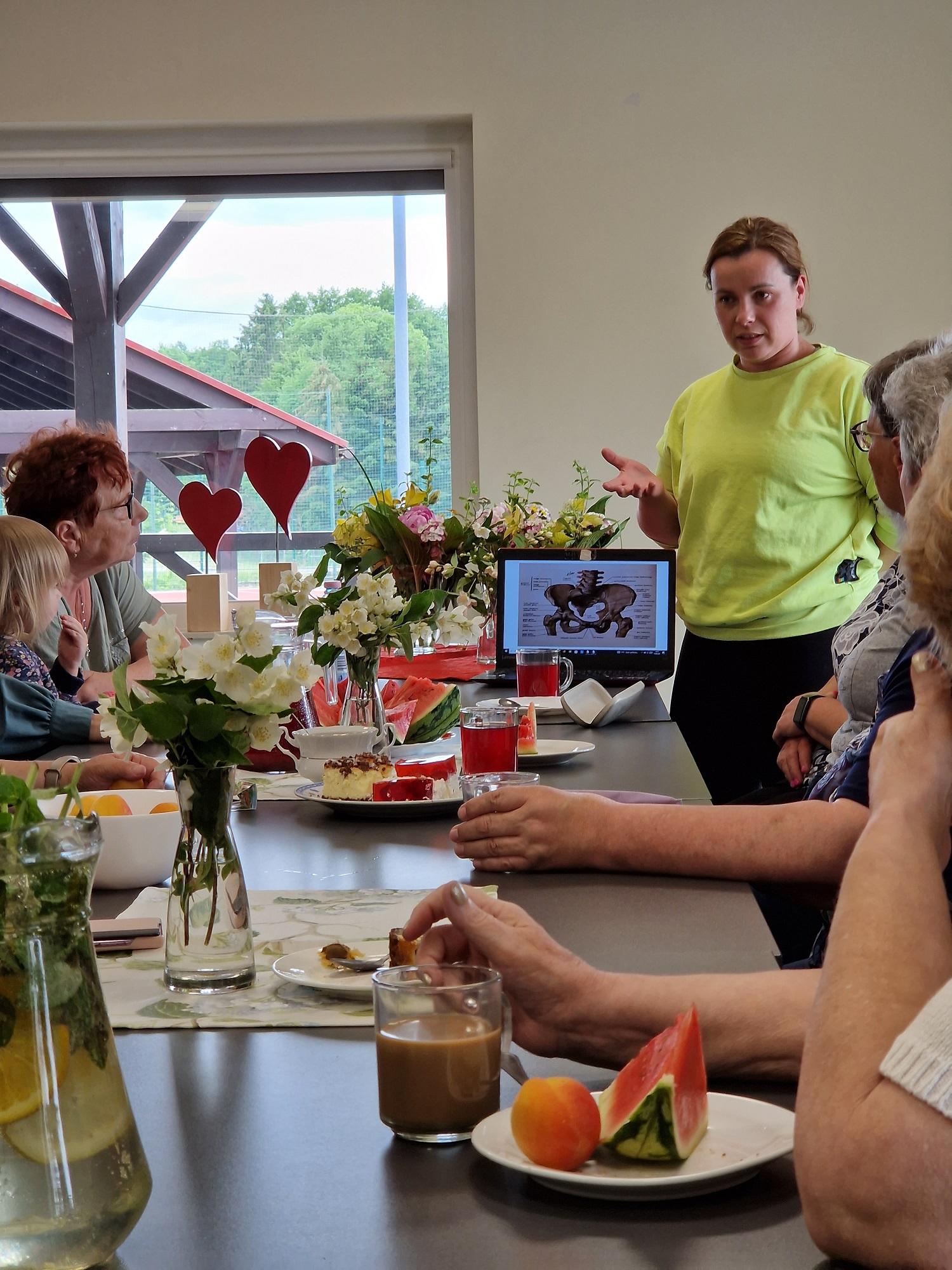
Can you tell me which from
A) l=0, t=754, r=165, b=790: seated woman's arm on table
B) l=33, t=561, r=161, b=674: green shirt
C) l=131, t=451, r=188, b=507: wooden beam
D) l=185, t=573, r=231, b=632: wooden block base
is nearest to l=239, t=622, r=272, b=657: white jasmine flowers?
l=0, t=754, r=165, b=790: seated woman's arm on table

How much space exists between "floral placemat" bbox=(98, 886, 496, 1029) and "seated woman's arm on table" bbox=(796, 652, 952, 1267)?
14.9 inches

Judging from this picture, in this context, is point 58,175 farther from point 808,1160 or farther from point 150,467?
point 808,1160

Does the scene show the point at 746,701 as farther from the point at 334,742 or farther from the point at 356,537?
the point at 334,742

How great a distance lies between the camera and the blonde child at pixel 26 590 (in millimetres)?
2578

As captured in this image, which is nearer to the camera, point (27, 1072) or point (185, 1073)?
point (27, 1072)

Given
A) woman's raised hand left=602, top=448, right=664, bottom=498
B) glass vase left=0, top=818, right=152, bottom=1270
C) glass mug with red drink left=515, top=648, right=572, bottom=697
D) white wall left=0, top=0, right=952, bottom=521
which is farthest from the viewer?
white wall left=0, top=0, right=952, bottom=521

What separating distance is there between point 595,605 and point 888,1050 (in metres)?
2.29

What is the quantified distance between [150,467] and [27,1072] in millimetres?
4473

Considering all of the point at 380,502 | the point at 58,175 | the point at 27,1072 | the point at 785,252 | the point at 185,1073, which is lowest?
the point at 185,1073

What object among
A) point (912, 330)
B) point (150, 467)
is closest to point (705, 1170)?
point (912, 330)

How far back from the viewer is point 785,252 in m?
3.32

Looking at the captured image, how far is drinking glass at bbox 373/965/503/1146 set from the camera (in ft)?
2.59

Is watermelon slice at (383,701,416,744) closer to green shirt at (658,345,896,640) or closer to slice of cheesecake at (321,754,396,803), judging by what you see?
slice of cheesecake at (321,754,396,803)

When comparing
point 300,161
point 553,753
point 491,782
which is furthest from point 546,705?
point 300,161
